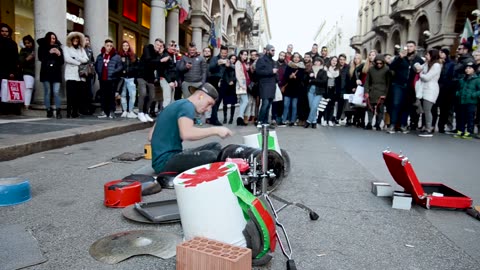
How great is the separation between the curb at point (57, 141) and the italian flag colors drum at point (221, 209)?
4.43m

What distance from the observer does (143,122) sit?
10695 millimetres

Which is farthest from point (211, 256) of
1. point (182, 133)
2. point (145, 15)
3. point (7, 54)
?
point (145, 15)

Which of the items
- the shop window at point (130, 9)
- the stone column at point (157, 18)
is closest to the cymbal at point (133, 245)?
the stone column at point (157, 18)

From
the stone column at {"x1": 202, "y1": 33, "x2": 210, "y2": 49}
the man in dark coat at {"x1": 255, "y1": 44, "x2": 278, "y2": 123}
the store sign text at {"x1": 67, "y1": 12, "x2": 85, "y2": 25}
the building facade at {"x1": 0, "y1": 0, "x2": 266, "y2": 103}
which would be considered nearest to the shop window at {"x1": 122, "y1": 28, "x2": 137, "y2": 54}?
the building facade at {"x1": 0, "y1": 0, "x2": 266, "y2": 103}

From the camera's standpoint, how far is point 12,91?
9859 mm

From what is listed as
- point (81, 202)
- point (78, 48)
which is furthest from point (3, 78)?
point (81, 202)

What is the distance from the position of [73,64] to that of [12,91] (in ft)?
5.15

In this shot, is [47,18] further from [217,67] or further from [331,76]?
[331,76]

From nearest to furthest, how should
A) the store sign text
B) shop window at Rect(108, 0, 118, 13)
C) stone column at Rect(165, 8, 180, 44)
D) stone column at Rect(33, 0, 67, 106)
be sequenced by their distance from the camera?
stone column at Rect(33, 0, 67, 106) < the store sign text < shop window at Rect(108, 0, 118, 13) < stone column at Rect(165, 8, 180, 44)

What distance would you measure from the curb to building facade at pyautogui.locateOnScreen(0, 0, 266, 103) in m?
2.87

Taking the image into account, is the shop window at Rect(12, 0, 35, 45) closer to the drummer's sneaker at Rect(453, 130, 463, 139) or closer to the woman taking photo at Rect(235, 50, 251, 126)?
the woman taking photo at Rect(235, 50, 251, 126)

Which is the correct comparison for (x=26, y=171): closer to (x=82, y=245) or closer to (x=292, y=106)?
(x=82, y=245)

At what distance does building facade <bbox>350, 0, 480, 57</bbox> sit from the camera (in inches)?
1014

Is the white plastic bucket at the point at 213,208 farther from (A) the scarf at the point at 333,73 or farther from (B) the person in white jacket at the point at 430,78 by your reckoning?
(A) the scarf at the point at 333,73
